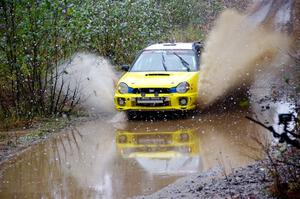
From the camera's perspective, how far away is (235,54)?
67.3 ft

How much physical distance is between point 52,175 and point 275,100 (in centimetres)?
A: 766

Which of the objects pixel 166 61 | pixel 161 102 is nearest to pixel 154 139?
pixel 161 102

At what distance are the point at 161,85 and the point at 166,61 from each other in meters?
1.55

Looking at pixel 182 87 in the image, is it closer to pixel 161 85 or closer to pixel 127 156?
pixel 161 85

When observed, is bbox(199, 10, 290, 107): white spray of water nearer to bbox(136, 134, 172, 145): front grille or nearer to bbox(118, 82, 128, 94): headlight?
bbox(118, 82, 128, 94): headlight

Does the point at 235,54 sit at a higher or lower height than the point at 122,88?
higher

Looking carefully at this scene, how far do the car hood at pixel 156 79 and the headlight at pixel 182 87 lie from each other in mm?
89

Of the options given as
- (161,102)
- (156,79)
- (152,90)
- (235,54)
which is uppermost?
(235,54)

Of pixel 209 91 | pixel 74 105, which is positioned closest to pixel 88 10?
pixel 74 105

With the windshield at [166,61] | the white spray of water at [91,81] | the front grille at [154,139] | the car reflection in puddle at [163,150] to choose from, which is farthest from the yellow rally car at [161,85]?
the front grille at [154,139]

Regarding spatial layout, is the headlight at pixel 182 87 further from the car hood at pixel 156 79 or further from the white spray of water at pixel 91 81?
the white spray of water at pixel 91 81

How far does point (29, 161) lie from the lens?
10711 millimetres

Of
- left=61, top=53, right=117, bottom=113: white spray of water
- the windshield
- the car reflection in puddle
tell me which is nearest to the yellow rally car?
the windshield

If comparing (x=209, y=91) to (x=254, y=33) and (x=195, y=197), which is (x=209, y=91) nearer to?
(x=195, y=197)
